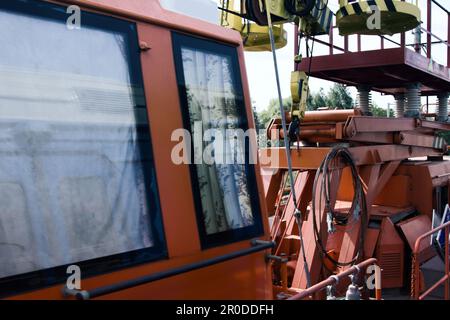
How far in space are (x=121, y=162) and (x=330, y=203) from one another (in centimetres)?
356

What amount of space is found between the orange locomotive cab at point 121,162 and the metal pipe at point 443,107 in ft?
20.9

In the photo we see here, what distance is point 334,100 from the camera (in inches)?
1403

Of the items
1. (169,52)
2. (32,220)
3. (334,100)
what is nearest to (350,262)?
(169,52)

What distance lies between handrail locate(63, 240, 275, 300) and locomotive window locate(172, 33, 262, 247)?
0.28ft

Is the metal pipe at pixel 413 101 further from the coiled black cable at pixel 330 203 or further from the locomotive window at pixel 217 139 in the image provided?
the locomotive window at pixel 217 139

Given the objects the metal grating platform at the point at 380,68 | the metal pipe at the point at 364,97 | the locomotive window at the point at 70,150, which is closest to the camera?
the locomotive window at the point at 70,150

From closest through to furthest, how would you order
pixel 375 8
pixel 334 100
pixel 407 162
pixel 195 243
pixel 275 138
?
pixel 195 243 < pixel 375 8 < pixel 275 138 < pixel 407 162 < pixel 334 100

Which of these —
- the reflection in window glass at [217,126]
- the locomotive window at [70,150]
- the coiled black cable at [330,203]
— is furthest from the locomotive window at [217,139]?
the coiled black cable at [330,203]

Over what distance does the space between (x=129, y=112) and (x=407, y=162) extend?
5886 mm

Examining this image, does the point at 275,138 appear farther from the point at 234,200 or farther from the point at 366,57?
the point at 234,200

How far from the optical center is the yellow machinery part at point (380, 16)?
5.62 m

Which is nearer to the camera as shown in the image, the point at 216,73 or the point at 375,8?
the point at 216,73

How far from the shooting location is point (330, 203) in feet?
17.7

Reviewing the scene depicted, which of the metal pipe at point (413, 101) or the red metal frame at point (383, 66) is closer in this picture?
the red metal frame at point (383, 66)
